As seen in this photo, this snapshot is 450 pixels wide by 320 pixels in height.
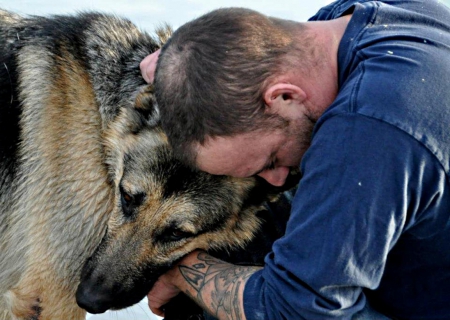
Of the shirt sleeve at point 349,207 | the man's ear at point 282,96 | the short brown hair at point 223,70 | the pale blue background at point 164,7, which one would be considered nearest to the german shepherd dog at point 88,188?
the short brown hair at point 223,70

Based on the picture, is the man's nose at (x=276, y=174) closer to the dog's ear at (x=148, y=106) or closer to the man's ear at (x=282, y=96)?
the man's ear at (x=282, y=96)

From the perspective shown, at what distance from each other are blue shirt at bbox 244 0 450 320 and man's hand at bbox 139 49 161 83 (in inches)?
37.0

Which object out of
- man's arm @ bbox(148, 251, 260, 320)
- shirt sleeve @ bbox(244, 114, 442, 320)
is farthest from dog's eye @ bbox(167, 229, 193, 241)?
shirt sleeve @ bbox(244, 114, 442, 320)

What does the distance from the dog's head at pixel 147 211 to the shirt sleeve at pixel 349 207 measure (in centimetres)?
70

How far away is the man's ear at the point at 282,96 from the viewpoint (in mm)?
1898

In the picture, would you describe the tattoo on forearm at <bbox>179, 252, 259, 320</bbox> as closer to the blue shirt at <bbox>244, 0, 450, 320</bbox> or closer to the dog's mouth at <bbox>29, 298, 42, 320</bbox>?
the blue shirt at <bbox>244, 0, 450, 320</bbox>

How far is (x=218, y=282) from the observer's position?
2426mm

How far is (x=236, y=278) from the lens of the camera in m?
2.35

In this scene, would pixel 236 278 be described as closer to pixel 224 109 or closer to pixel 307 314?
pixel 307 314

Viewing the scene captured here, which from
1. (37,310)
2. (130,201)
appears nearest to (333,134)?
(130,201)

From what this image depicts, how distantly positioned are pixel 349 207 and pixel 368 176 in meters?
0.10

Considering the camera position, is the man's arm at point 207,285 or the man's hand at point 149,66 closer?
the man's arm at point 207,285

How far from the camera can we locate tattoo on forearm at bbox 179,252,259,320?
2.26 meters

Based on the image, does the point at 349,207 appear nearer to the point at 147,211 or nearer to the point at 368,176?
the point at 368,176
